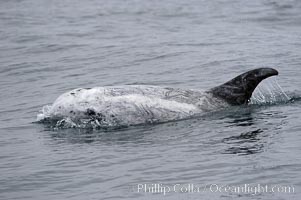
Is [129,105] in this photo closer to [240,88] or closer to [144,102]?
[144,102]

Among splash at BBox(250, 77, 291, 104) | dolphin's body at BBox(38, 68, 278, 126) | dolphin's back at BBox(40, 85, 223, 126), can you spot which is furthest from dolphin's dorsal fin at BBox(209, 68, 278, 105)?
splash at BBox(250, 77, 291, 104)

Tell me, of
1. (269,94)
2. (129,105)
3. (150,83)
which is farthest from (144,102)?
(150,83)

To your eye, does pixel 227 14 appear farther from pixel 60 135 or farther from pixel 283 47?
pixel 60 135

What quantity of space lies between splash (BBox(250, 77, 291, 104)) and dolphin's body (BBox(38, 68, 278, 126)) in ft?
2.37

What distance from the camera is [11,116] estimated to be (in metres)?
17.1

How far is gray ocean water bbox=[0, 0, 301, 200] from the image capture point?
11461 millimetres

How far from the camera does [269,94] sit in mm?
17422

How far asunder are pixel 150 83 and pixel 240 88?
4129mm

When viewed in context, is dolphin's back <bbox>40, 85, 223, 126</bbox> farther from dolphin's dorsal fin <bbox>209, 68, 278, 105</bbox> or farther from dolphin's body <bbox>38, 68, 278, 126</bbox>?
dolphin's dorsal fin <bbox>209, 68, 278, 105</bbox>

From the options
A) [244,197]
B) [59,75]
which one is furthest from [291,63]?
[244,197]

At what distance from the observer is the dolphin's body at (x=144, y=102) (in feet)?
50.4

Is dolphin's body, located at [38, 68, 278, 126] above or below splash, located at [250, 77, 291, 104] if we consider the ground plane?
above

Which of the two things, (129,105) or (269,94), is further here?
(269,94)

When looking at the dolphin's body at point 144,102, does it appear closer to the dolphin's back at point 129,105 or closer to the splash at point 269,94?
the dolphin's back at point 129,105
